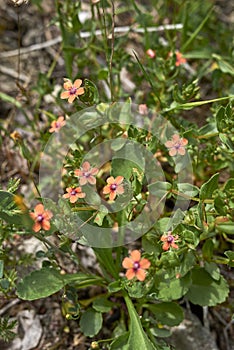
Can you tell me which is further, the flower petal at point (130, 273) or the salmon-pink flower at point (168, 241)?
the salmon-pink flower at point (168, 241)

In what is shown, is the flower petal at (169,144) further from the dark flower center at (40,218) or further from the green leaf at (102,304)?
the green leaf at (102,304)

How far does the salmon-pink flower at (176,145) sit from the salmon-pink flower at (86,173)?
0.31m

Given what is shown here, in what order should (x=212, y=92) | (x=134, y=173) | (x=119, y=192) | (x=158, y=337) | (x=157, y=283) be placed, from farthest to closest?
(x=212, y=92) < (x=158, y=337) < (x=157, y=283) < (x=134, y=173) < (x=119, y=192)

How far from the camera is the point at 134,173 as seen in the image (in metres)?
1.86

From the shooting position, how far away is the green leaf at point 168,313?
202 cm

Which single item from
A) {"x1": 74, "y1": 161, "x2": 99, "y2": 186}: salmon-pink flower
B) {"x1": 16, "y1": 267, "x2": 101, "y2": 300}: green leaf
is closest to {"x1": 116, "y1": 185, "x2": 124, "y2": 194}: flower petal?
{"x1": 74, "y1": 161, "x2": 99, "y2": 186}: salmon-pink flower

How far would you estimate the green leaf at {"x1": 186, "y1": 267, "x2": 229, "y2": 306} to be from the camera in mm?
2031

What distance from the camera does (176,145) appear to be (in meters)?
1.93

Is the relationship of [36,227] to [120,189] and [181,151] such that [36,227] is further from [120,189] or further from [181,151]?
[181,151]

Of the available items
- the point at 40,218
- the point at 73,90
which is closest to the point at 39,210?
the point at 40,218

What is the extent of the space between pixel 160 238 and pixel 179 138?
400 millimetres

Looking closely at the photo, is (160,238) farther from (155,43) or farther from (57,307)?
(155,43)

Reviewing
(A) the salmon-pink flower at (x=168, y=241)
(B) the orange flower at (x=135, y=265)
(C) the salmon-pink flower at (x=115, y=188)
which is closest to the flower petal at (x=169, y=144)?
(C) the salmon-pink flower at (x=115, y=188)

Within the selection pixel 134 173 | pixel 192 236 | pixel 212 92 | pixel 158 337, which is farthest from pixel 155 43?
pixel 158 337
